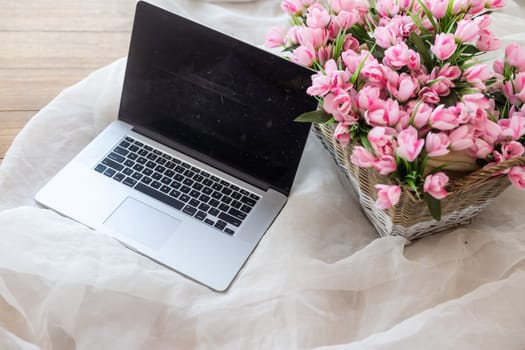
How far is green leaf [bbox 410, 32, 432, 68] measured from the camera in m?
0.64

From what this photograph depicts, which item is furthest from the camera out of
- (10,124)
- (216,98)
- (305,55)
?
(10,124)

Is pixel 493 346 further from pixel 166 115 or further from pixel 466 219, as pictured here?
pixel 166 115

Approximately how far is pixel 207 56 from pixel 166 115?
0.11 m

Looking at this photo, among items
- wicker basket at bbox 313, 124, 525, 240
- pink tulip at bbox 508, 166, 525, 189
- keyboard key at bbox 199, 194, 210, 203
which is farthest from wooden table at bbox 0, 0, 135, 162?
pink tulip at bbox 508, 166, 525, 189

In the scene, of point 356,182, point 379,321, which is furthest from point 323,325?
point 356,182

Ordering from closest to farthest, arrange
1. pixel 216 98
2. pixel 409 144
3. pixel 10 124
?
pixel 409 144 < pixel 216 98 < pixel 10 124

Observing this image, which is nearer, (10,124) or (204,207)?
(204,207)

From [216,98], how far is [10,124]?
1.12ft

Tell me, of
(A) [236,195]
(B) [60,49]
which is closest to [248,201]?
(A) [236,195]

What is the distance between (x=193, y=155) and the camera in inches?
32.4

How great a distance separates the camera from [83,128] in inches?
33.5

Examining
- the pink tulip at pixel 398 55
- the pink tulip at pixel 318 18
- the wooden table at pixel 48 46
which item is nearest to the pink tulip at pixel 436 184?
the pink tulip at pixel 398 55

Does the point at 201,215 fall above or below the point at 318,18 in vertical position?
below

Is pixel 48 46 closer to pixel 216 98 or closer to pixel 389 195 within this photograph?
pixel 216 98
